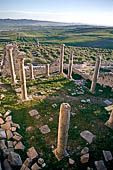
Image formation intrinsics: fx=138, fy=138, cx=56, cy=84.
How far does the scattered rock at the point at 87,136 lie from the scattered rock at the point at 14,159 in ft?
13.6

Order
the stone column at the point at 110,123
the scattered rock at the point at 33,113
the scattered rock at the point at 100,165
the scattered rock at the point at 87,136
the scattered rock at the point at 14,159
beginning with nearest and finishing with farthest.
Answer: the scattered rock at the point at 14,159, the scattered rock at the point at 100,165, the scattered rock at the point at 87,136, the stone column at the point at 110,123, the scattered rock at the point at 33,113

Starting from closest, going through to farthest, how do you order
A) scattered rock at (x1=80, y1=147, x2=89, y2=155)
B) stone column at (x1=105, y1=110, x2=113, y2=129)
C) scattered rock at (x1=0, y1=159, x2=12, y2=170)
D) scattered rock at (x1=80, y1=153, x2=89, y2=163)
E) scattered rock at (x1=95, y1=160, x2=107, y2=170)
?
scattered rock at (x1=0, y1=159, x2=12, y2=170)
scattered rock at (x1=95, y1=160, x2=107, y2=170)
scattered rock at (x1=80, y1=153, x2=89, y2=163)
scattered rock at (x1=80, y1=147, x2=89, y2=155)
stone column at (x1=105, y1=110, x2=113, y2=129)

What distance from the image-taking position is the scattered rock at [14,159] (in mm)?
7119

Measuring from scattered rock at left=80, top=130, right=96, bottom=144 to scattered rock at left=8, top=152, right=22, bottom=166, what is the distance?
4.14m

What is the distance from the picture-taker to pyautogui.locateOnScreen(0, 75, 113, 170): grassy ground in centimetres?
796

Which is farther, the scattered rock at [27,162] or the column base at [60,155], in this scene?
the column base at [60,155]

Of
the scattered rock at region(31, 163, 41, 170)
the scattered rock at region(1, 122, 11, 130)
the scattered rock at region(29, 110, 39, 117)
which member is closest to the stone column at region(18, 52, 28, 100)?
the scattered rock at region(29, 110, 39, 117)

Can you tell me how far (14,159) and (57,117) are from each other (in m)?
4.40

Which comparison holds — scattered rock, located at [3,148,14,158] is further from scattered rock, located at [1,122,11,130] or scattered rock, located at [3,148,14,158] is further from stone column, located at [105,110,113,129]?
stone column, located at [105,110,113,129]

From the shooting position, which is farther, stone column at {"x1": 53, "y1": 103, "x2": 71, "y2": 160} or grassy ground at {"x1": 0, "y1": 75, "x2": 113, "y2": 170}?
grassy ground at {"x1": 0, "y1": 75, "x2": 113, "y2": 170}

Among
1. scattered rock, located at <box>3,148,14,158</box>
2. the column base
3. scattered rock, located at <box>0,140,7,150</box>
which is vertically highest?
scattered rock, located at <box>0,140,7,150</box>

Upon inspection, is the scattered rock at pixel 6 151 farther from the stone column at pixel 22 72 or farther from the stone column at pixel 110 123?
the stone column at pixel 110 123

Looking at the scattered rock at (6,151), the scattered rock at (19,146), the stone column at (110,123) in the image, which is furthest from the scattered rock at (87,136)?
the scattered rock at (6,151)

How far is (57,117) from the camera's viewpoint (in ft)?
35.1
